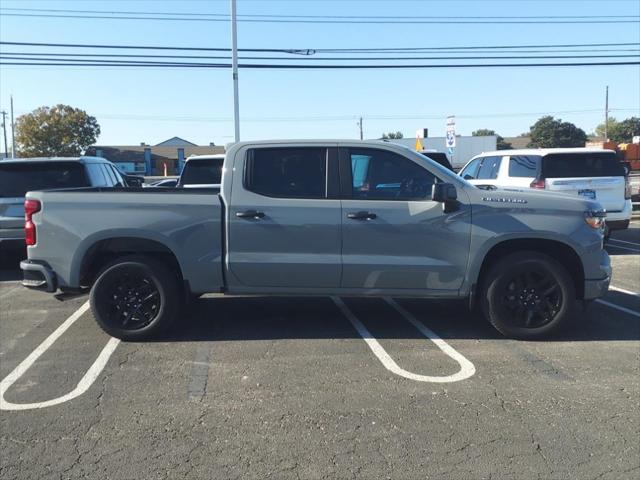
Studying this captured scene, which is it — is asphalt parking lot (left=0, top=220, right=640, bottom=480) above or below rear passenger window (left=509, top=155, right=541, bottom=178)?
below

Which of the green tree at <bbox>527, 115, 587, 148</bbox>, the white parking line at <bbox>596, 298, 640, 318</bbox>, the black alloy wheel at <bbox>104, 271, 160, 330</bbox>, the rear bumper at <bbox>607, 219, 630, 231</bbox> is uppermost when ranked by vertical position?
the green tree at <bbox>527, 115, 587, 148</bbox>

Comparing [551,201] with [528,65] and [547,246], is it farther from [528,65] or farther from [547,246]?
[528,65]

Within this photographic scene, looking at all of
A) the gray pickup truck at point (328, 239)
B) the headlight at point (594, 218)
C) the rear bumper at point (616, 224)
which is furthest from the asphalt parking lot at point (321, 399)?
the rear bumper at point (616, 224)

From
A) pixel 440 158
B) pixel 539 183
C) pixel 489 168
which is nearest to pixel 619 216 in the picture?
pixel 539 183

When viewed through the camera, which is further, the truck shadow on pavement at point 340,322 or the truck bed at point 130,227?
the truck shadow on pavement at point 340,322

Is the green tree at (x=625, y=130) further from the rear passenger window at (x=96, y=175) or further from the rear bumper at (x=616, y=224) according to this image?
the rear passenger window at (x=96, y=175)

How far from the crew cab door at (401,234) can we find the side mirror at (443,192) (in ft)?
0.46

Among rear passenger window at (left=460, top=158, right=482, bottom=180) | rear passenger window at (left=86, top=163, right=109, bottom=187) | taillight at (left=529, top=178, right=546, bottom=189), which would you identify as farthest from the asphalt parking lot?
rear passenger window at (left=460, top=158, right=482, bottom=180)

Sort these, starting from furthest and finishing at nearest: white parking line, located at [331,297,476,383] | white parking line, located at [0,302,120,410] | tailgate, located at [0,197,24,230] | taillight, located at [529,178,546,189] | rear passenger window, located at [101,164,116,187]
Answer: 1. taillight, located at [529,178,546,189]
2. rear passenger window, located at [101,164,116,187]
3. tailgate, located at [0,197,24,230]
4. white parking line, located at [331,297,476,383]
5. white parking line, located at [0,302,120,410]

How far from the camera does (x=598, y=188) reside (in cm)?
1098

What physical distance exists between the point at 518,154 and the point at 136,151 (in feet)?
261

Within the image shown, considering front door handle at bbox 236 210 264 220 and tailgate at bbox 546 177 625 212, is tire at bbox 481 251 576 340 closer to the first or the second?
front door handle at bbox 236 210 264 220

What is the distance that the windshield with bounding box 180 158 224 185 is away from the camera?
10.9m

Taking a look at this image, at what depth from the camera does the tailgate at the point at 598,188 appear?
421 inches
